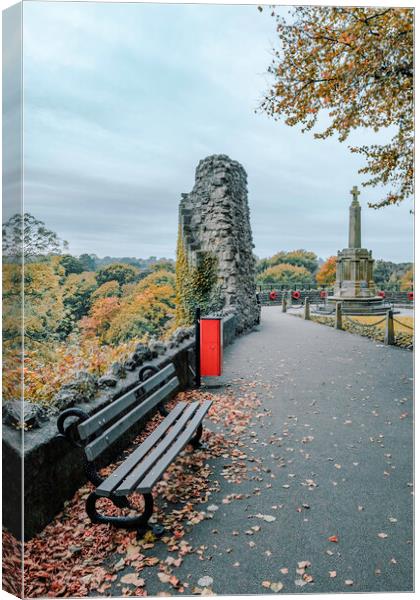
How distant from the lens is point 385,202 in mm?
6477

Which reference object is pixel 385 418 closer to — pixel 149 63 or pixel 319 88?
pixel 319 88

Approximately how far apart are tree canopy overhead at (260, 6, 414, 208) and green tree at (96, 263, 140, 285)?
823 centimetres

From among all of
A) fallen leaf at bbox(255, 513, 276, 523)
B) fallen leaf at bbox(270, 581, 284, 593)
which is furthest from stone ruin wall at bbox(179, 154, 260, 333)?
fallen leaf at bbox(270, 581, 284, 593)

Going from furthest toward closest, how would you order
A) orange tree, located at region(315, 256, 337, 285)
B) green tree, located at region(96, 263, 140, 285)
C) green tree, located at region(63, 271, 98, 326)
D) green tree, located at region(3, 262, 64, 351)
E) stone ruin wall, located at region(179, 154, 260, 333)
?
1. orange tree, located at region(315, 256, 337, 285)
2. green tree, located at region(96, 263, 140, 285)
3. stone ruin wall, located at region(179, 154, 260, 333)
4. green tree, located at region(63, 271, 98, 326)
5. green tree, located at region(3, 262, 64, 351)

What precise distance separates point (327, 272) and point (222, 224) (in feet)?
82.6

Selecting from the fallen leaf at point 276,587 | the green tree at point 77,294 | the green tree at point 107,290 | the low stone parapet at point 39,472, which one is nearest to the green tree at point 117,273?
the green tree at point 107,290

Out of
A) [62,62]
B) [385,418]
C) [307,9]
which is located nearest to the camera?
[62,62]

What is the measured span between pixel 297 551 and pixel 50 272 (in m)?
8.37

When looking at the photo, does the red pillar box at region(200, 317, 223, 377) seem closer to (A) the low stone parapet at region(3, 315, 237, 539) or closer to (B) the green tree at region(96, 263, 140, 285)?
(A) the low stone parapet at region(3, 315, 237, 539)

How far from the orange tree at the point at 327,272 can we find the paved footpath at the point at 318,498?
29191 millimetres

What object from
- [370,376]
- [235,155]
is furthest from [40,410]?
[235,155]

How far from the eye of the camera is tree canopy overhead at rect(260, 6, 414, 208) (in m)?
3.70

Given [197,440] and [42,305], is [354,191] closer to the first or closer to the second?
[42,305]

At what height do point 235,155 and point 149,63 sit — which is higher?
point 235,155
